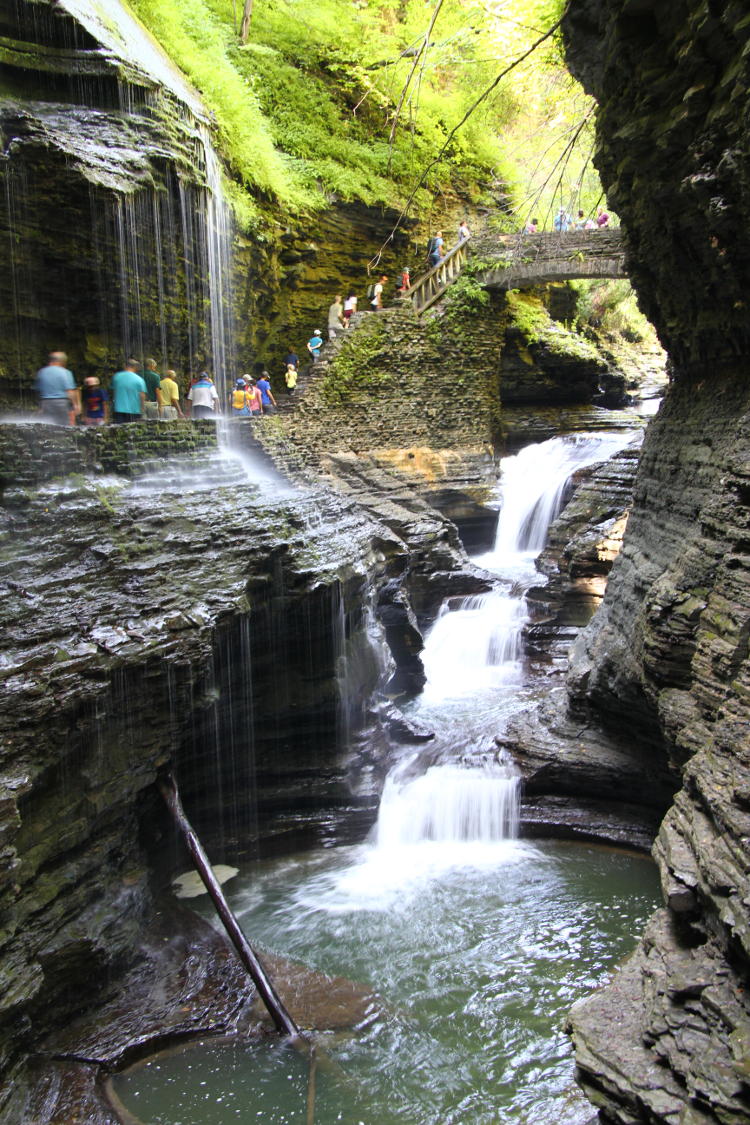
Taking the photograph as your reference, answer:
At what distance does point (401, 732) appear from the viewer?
10.2m

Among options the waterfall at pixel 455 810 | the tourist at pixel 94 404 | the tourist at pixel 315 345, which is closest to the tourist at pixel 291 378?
the tourist at pixel 315 345

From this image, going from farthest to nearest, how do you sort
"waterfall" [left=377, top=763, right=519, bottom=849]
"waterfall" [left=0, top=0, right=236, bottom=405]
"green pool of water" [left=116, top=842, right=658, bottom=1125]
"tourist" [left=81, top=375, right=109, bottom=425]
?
"tourist" [left=81, top=375, right=109, bottom=425]
"waterfall" [left=0, top=0, right=236, bottom=405]
"waterfall" [left=377, top=763, right=519, bottom=849]
"green pool of water" [left=116, top=842, right=658, bottom=1125]

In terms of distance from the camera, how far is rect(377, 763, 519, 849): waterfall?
8727 mm

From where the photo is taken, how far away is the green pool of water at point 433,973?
513cm

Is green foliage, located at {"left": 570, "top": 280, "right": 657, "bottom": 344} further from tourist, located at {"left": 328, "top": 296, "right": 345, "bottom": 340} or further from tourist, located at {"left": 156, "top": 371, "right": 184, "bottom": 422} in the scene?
tourist, located at {"left": 156, "top": 371, "right": 184, "bottom": 422}

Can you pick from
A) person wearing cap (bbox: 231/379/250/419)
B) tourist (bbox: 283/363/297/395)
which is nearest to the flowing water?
person wearing cap (bbox: 231/379/250/419)

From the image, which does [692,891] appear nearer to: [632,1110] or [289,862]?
[632,1110]

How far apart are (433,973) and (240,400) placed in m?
11.3

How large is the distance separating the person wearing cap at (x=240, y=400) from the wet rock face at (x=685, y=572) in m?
8.56

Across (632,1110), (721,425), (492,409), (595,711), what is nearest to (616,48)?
(721,425)

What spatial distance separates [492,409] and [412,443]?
359 centimetres

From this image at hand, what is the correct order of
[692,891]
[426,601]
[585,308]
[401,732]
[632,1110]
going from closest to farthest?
1. [632,1110]
2. [692,891]
3. [401,732]
4. [426,601]
5. [585,308]

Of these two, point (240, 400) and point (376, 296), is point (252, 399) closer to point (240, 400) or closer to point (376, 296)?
point (240, 400)

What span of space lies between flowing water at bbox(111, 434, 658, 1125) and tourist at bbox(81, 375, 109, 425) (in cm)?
689
